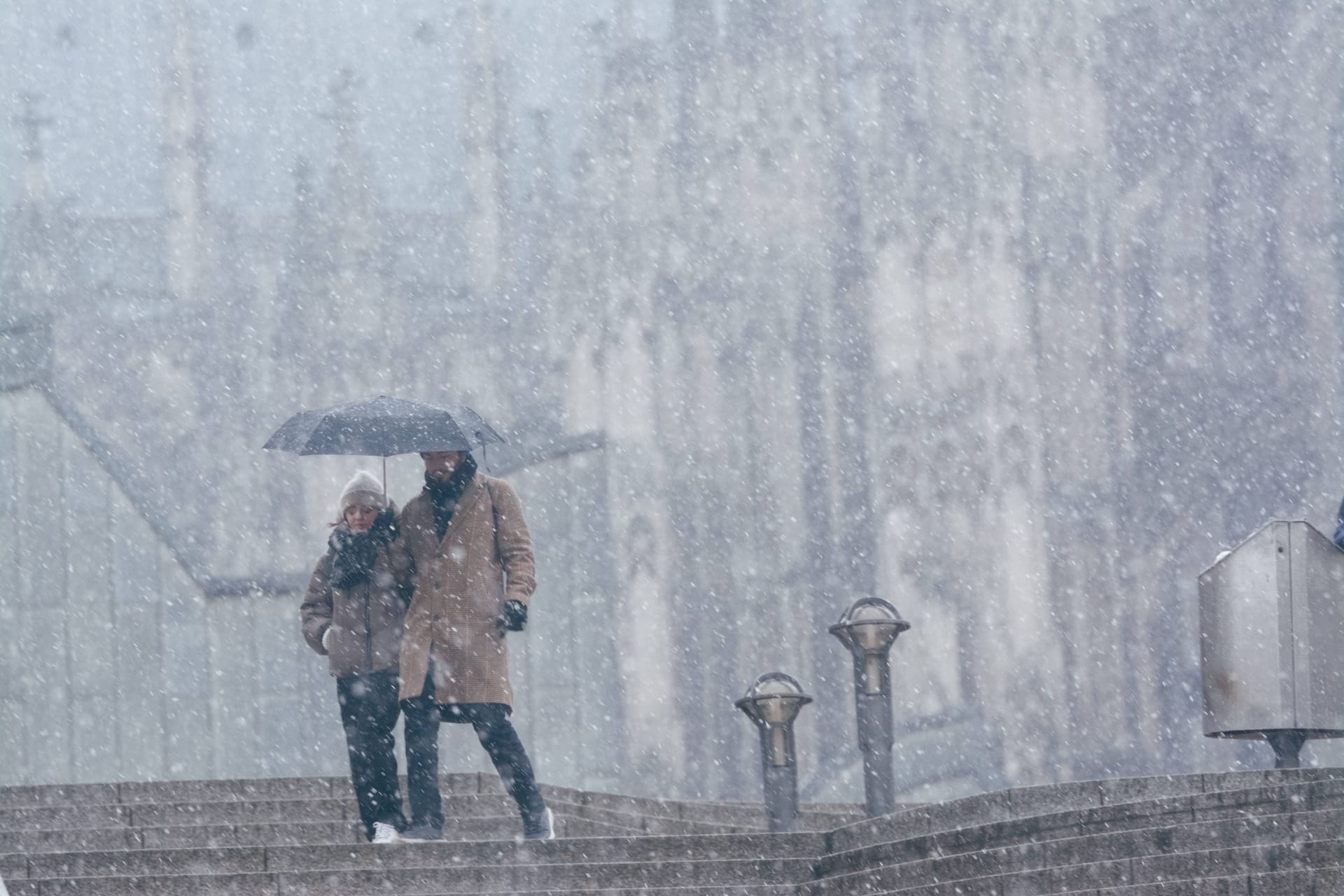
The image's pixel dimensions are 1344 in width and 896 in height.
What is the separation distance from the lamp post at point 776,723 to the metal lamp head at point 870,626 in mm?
311

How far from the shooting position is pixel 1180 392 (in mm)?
16875

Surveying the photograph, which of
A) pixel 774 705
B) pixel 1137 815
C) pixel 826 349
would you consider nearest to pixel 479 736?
pixel 1137 815

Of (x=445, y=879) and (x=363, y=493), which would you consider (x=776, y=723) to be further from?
(x=445, y=879)

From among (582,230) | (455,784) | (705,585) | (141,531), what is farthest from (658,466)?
(455,784)

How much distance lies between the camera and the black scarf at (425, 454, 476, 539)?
5840 millimetres

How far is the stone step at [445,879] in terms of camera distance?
5.11 metres

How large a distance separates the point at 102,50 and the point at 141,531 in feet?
18.7

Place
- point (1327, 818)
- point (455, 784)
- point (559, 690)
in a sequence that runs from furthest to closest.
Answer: point (559, 690) < point (455, 784) < point (1327, 818)

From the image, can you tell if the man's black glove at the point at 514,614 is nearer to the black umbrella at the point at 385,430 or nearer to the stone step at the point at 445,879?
the black umbrella at the point at 385,430

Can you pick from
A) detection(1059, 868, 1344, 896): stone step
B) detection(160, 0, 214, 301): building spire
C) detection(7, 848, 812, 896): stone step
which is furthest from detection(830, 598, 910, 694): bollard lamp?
detection(160, 0, 214, 301): building spire

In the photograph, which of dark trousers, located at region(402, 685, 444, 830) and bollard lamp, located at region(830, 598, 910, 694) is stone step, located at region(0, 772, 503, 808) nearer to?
dark trousers, located at region(402, 685, 444, 830)

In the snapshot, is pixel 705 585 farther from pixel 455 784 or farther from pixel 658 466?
pixel 455 784

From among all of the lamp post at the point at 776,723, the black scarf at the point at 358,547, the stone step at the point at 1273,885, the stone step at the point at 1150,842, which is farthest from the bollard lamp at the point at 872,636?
the stone step at the point at 1273,885

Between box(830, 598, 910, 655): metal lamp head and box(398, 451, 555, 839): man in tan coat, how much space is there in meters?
2.60
